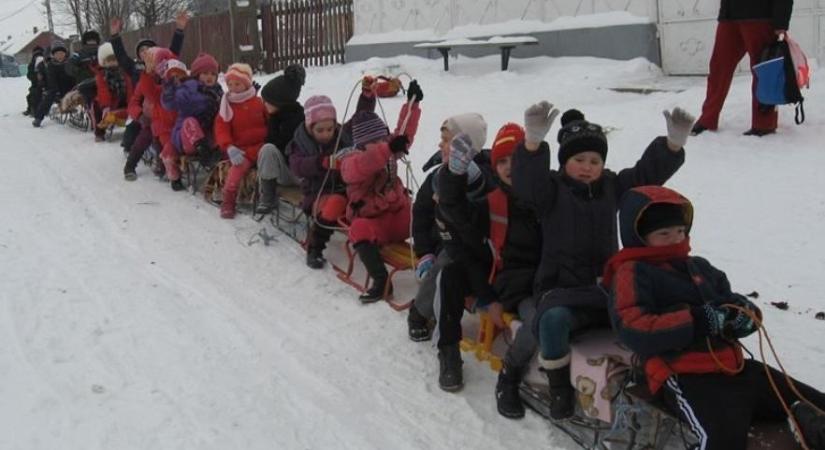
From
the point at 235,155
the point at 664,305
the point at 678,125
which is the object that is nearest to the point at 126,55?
the point at 235,155

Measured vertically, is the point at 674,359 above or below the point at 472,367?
above

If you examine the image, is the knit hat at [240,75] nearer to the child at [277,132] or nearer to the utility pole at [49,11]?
the child at [277,132]

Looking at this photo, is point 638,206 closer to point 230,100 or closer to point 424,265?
point 424,265

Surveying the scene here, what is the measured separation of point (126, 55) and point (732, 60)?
7109mm

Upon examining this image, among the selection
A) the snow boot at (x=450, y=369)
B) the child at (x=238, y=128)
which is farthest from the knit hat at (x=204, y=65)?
the snow boot at (x=450, y=369)

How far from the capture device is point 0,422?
3531 mm

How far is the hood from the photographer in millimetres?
2943

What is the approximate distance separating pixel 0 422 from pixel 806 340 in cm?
409

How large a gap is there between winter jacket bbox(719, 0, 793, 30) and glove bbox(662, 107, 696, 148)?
4.08 m

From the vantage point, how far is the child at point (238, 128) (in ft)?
23.3

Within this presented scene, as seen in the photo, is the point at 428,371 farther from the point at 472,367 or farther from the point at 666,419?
the point at 666,419

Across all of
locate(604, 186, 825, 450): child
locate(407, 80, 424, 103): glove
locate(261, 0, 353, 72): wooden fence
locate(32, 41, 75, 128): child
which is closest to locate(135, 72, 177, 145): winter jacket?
locate(407, 80, 424, 103): glove

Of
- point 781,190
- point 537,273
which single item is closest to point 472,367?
point 537,273

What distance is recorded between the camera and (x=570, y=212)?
348 centimetres
